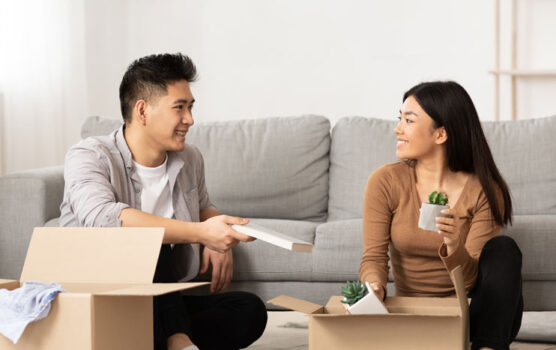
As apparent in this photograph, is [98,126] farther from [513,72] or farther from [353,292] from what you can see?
[513,72]

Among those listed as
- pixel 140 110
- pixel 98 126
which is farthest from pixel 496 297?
pixel 98 126

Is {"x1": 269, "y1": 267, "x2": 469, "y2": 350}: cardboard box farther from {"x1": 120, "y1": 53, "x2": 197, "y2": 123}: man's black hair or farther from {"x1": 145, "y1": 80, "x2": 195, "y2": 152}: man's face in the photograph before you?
{"x1": 120, "y1": 53, "x2": 197, "y2": 123}: man's black hair

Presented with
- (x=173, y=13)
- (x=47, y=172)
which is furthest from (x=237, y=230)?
(x=173, y=13)

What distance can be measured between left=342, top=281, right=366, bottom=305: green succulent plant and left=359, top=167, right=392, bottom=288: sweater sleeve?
0.32m

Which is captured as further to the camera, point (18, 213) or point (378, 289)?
point (18, 213)

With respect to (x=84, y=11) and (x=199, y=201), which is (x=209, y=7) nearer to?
(x=84, y=11)

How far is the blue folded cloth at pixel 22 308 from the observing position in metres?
1.42

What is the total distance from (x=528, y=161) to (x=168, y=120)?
1506 mm

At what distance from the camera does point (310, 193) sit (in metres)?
3.14

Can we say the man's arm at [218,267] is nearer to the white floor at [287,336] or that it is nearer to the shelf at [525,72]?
the white floor at [287,336]

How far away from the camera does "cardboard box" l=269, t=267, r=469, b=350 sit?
4.98 ft

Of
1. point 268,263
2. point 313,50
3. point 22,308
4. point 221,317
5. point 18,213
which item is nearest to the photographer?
point 22,308

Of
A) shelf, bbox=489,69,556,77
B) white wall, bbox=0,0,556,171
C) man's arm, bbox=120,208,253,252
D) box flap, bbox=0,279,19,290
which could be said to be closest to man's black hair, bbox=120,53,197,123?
man's arm, bbox=120,208,253,252

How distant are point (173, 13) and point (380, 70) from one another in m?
1.29
